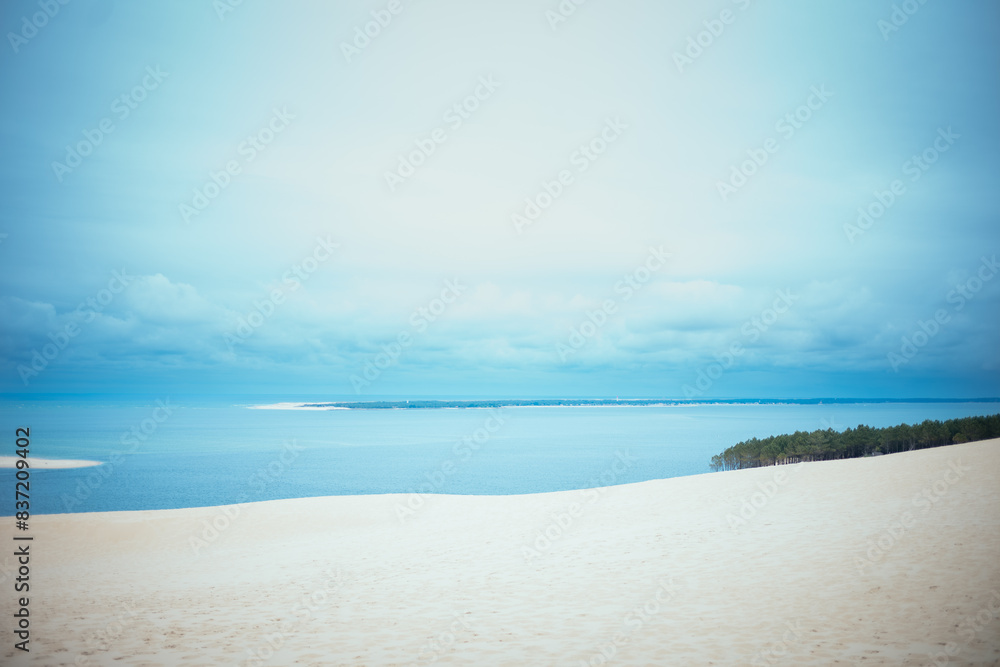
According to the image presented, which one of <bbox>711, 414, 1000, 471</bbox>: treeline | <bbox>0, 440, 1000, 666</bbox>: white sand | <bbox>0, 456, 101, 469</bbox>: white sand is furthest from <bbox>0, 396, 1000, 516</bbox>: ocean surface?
<bbox>0, 440, 1000, 666</bbox>: white sand

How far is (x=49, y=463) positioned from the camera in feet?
195

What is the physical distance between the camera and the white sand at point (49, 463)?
186 ft

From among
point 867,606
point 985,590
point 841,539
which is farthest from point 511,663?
point 841,539

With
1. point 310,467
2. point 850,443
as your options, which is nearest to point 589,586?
point 850,443

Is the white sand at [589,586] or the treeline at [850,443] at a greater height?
the treeline at [850,443]

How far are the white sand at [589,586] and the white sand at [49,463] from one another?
45625 millimetres

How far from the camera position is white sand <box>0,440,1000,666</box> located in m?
8.38

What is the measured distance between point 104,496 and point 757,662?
157 ft

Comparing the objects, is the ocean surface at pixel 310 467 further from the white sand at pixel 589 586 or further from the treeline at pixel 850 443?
the white sand at pixel 589 586

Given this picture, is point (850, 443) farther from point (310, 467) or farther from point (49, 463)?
point (49, 463)

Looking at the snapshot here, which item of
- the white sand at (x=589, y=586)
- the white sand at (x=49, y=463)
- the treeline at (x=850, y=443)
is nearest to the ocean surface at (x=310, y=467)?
the white sand at (x=49, y=463)

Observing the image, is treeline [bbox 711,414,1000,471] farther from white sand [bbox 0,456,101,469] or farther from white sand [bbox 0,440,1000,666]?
white sand [bbox 0,456,101,469]

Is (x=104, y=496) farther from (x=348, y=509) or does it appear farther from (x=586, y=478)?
Result: (x=586, y=478)

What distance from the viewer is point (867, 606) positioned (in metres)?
9.34
